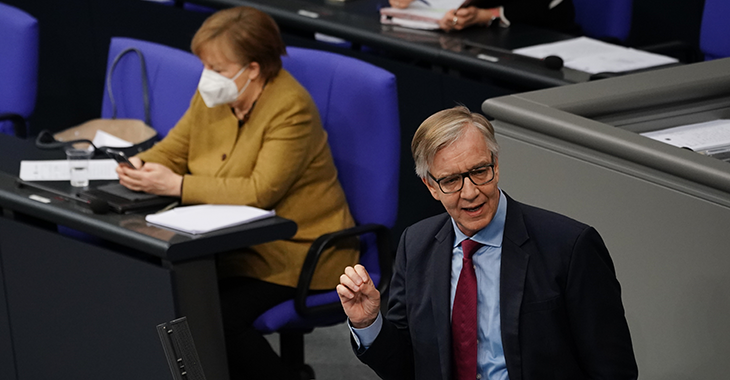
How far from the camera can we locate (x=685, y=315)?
2035mm

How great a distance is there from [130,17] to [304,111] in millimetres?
2389

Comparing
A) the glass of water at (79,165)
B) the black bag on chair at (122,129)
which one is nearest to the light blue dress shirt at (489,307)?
the glass of water at (79,165)

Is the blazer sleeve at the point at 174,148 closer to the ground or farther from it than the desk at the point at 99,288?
farther from it

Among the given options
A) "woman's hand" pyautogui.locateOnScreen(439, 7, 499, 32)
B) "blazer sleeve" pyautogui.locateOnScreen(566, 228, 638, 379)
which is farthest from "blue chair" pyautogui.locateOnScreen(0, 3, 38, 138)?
"blazer sleeve" pyautogui.locateOnScreen(566, 228, 638, 379)

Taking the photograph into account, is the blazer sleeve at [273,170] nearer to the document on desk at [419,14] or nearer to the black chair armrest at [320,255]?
the black chair armrest at [320,255]

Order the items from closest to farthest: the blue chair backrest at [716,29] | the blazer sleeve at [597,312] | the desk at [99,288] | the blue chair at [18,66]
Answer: the blazer sleeve at [597,312] < the desk at [99,288] < the blue chair backrest at [716,29] < the blue chair at [18,66]

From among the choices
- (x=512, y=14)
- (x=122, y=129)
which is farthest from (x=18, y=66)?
(x=512, y=14)

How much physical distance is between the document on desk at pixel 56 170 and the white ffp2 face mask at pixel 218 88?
385 millimetres

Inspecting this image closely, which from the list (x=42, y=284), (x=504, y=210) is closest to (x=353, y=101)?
(x=42, y=284)

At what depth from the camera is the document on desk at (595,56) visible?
3514 mm

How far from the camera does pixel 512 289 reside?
184 cm

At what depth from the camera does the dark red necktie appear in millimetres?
1881

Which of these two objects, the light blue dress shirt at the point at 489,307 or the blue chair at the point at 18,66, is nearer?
the light blue dress shirt at the point at 489,307

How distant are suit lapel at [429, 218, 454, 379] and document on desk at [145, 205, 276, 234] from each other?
866 mm
